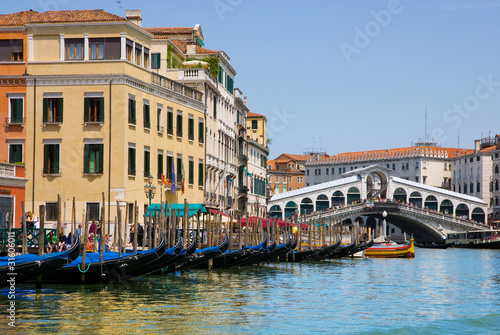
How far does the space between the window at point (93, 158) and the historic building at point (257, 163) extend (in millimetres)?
21542

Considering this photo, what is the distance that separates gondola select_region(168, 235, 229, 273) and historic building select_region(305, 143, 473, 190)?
220ft

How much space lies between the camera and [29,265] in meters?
16.6

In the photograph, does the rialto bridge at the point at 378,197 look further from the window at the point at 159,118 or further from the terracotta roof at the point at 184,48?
the window at the point at 159,118

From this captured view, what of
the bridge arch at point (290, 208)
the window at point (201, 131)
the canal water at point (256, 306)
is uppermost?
the window at point (201, 131)

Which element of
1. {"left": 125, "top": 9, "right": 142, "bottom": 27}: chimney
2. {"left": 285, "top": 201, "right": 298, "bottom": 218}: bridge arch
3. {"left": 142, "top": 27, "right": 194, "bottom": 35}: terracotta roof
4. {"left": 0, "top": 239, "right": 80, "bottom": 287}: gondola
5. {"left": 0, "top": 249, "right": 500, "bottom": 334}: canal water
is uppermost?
{"left": 142, "top": 27, "right": 194, "bottom": 35}: terracotta roof

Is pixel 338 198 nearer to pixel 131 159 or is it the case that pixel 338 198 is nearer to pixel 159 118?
pixel 159 118

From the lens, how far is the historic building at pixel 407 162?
8956 centimetres

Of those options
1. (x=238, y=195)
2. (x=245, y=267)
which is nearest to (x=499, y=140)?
(x=238, y=195)

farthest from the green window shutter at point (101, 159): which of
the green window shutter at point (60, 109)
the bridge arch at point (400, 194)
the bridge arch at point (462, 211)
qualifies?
the bridge arch at point (462, 211)

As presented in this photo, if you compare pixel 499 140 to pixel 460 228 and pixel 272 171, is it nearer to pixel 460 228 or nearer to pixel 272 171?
pixel 460 228

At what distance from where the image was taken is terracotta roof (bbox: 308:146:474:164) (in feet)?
295

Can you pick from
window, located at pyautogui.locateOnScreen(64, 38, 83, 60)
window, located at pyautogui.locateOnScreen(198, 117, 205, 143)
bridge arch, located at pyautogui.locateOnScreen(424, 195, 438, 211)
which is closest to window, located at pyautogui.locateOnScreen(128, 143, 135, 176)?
window, located at pyautogui.locateOnScreen(64, 38, 83, 60)

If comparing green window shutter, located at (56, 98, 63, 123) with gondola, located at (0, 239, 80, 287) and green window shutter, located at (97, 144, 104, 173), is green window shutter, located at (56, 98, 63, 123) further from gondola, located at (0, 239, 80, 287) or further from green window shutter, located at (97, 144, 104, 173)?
gondola, located at (0, 239, 80, 287)

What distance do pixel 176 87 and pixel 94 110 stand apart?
15.0 ft
